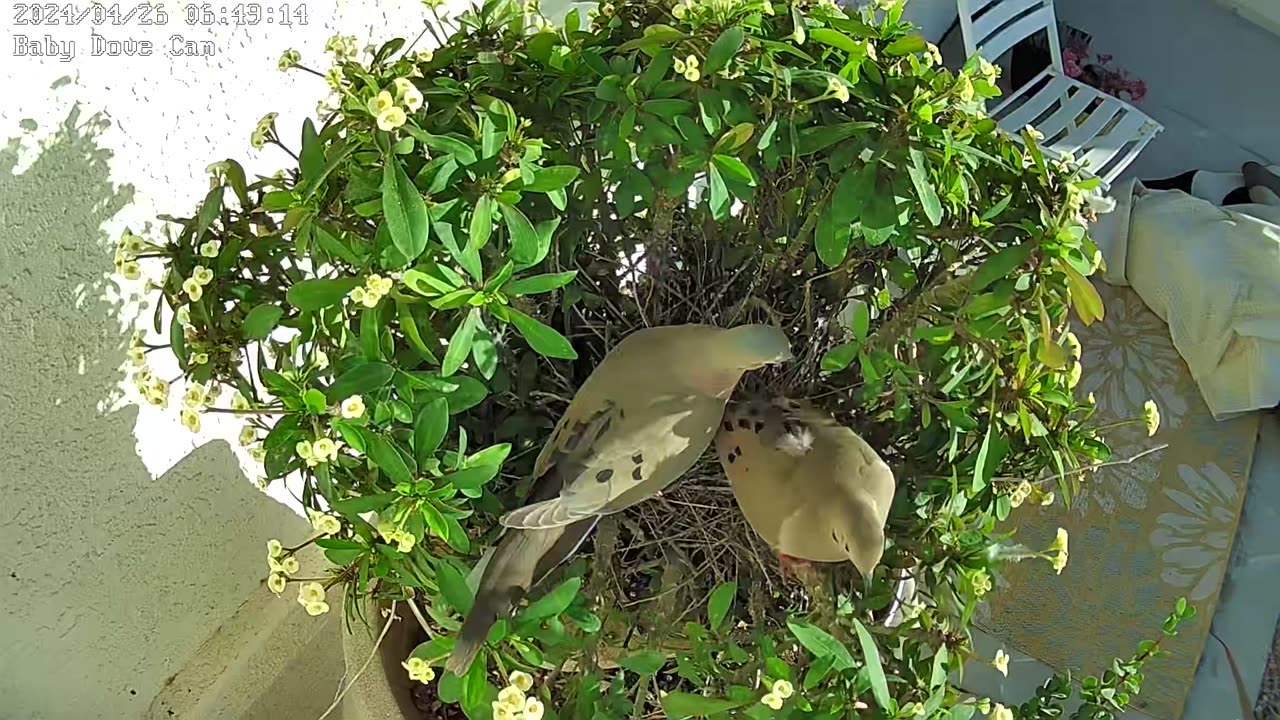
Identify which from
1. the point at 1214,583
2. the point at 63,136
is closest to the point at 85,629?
the point at 63,136

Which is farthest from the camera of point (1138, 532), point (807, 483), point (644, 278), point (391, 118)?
point (1138, 532)

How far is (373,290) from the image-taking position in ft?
1.31

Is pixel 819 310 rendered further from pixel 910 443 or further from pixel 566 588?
pixel 566 588

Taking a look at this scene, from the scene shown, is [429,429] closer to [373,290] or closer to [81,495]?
[373,290]

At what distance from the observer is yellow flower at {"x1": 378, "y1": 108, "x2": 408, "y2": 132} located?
37 cm

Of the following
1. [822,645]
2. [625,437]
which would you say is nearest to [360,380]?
[625,437]

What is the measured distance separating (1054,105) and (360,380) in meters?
1.45

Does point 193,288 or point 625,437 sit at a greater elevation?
point 193,288

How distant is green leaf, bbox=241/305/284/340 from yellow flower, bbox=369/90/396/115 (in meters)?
0.11

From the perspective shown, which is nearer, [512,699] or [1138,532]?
[512,699]

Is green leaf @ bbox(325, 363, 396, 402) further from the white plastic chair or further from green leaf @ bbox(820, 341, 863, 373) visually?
the white plastic chair

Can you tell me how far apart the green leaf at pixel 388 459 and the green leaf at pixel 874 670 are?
0.68 feet

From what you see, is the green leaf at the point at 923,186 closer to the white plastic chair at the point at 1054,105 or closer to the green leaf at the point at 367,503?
the green leaf at the point at 367,503

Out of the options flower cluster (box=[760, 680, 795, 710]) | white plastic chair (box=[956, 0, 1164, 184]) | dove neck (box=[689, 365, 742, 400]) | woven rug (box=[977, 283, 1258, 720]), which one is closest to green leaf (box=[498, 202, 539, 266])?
dove neck (box=[689, 365, 742, 400])
